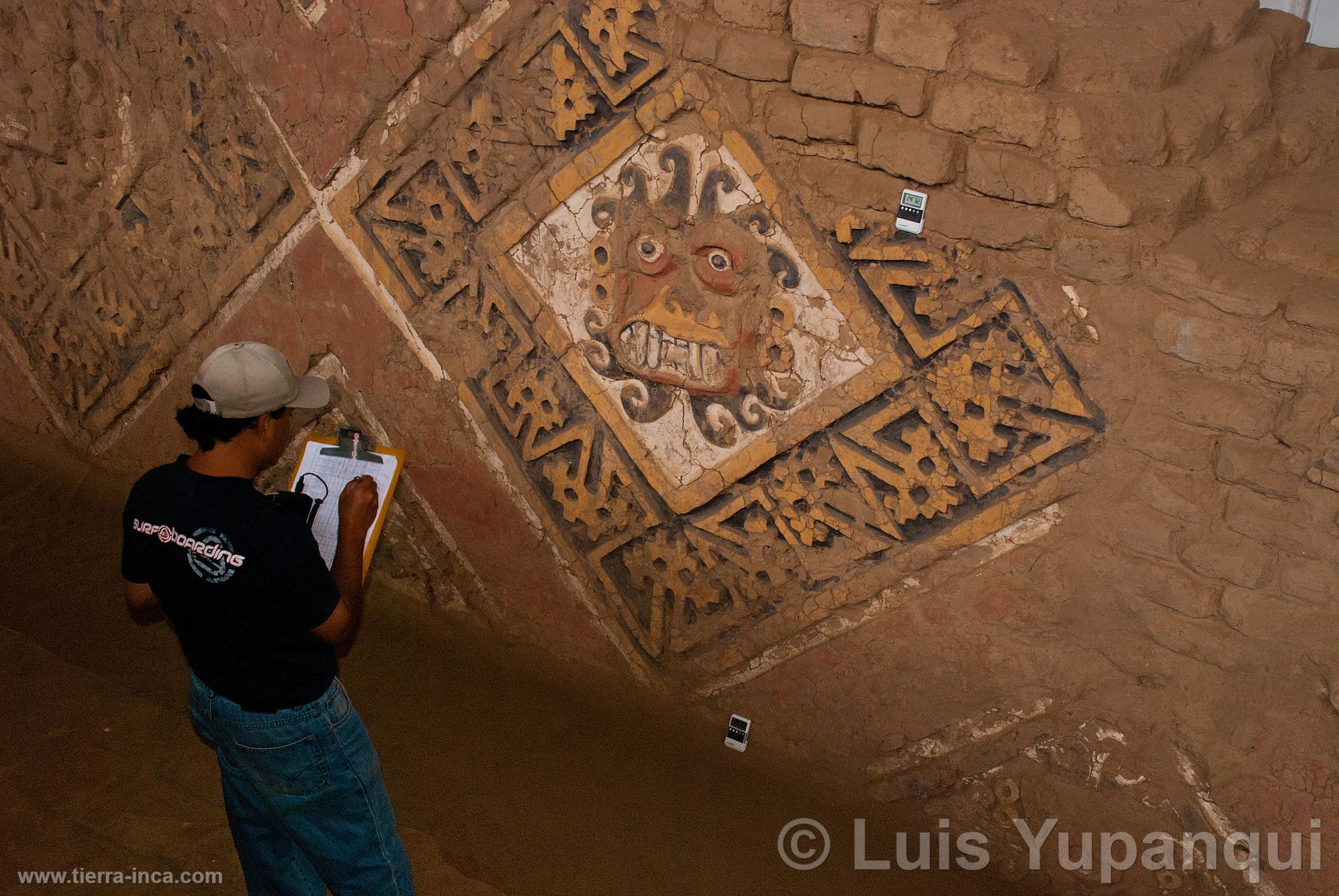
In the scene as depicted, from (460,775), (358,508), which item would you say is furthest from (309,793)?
(460,775)

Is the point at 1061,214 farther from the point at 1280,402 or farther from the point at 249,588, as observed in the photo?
the point at 249,588

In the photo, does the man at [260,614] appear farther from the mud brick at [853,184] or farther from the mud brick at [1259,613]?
the mud brick at [1259,613]

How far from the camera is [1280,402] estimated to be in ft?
7.48

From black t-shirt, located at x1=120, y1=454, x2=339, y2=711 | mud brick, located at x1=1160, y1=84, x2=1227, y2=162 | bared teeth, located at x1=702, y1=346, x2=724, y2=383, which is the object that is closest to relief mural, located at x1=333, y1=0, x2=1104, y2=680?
bared teeth, located at x1=702, y1=346, x2=724, y2=383

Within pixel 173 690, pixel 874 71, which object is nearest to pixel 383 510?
pixel 173 690

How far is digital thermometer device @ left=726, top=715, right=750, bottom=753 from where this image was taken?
328 cm

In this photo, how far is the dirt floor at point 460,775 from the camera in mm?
3047

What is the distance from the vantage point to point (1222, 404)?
2.32 metres

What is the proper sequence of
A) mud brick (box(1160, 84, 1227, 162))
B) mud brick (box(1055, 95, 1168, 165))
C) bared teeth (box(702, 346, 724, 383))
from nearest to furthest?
mud brick (box(1055, 95, 1168, 165)), mud brick (box(1160, 84, 1227, 162)), bared teeth (box(702, 346, 724, 383))

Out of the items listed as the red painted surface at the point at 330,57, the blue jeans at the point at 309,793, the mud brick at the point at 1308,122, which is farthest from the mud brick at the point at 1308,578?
the red painted surface at the point at 330,57

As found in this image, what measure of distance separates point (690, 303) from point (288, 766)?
1418mm

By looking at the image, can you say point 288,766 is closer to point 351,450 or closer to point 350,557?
point 350,557

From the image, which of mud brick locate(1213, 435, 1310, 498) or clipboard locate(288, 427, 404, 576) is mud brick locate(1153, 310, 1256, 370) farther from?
clipboard locate(288, 427, 404, 576)

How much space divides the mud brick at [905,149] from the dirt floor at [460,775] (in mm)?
1704
